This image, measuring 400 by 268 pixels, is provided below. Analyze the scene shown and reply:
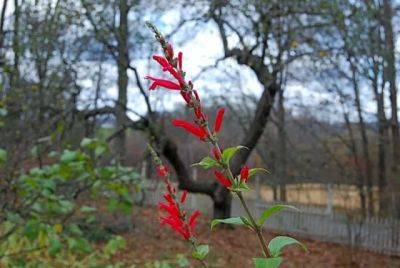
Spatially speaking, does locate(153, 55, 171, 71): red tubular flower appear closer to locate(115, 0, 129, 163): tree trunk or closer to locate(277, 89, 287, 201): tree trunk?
locate(115, 0, 129, 163): tree trunk

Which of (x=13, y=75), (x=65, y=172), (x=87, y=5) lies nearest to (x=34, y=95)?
(x=13, y=75)

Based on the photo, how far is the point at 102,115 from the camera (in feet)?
40.0

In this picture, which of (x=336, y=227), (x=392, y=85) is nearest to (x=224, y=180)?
(x=392, y=85)

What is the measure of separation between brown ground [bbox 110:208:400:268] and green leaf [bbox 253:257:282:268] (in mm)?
7563

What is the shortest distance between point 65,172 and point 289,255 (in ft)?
25.3

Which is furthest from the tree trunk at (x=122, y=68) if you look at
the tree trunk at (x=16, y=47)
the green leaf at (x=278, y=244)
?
the green leaf at (x=278, y=244)

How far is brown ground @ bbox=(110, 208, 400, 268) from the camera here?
10000mm

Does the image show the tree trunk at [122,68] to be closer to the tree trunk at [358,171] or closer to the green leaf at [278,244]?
the tree trunk at [358,171]

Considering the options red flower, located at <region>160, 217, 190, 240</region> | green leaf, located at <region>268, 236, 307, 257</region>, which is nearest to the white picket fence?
red flower, located at <region>160, 217, 190, 240</region>

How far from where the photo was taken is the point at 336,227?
15.2 meters

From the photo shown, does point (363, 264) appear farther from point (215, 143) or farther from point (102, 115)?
point (215, 143)

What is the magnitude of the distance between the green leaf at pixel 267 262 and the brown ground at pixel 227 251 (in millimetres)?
7563

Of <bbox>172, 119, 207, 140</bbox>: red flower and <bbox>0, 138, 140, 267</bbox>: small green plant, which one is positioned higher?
<bbox>172, 119, 207, 140</bbox>: red flower

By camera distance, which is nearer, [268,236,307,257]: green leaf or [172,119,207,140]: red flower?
[172,119,207,140]: red flower
